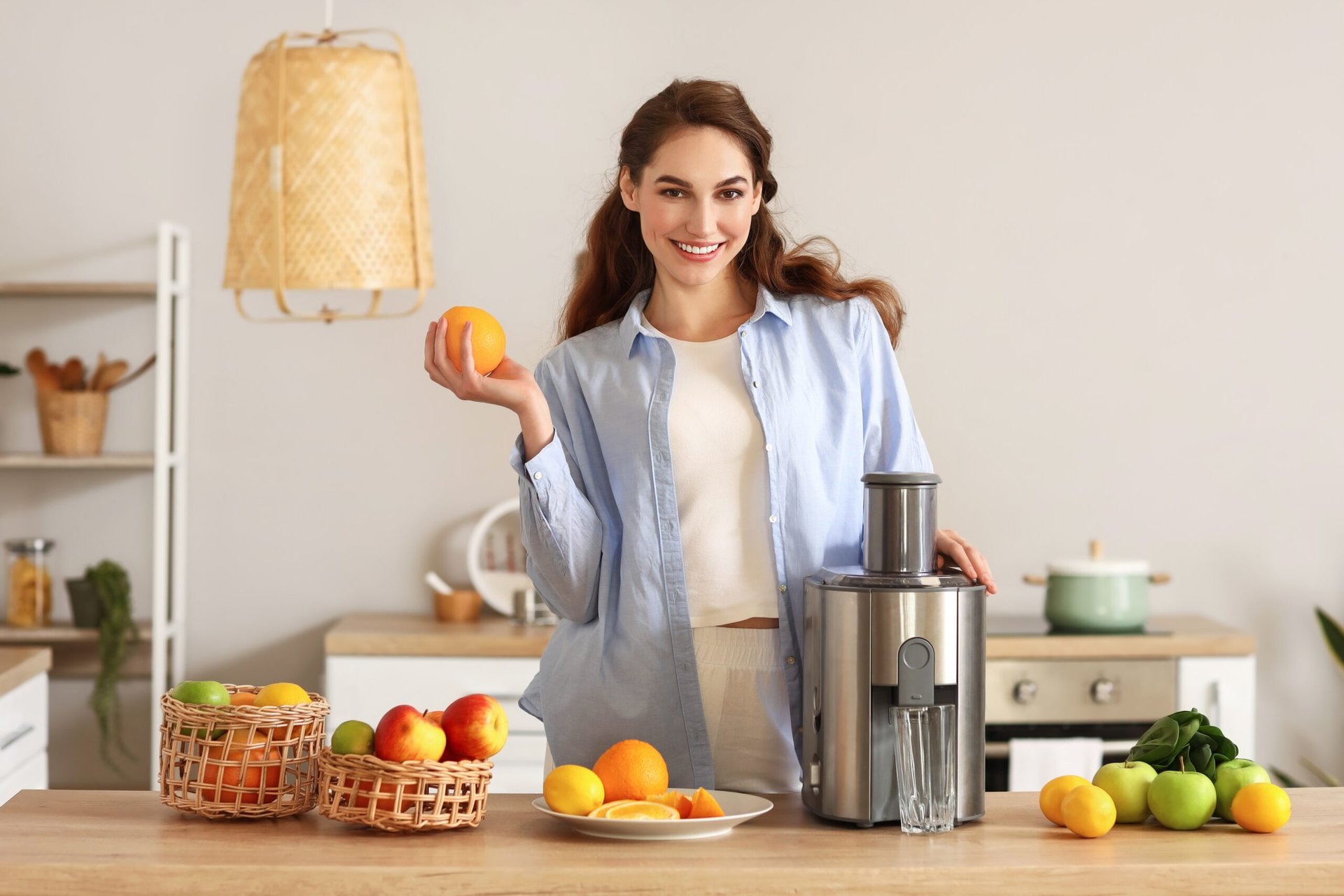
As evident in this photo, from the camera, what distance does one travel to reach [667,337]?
1790 mm

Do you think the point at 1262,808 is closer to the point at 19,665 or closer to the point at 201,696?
the point at 201,696

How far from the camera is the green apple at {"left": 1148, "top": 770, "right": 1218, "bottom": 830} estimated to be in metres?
1.35

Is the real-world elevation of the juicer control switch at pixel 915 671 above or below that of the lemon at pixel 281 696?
above

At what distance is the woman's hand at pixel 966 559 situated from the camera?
1.52 meters

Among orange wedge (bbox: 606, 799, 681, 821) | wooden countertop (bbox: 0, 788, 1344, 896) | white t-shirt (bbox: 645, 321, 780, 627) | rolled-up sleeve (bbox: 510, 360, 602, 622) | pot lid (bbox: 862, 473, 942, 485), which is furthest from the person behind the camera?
white t-shirt (bbox: 645, 321, 780, 627)

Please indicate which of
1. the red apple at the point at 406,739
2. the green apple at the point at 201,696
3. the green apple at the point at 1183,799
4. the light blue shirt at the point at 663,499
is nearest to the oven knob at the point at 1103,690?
the light blue shirt at the point at 663,499

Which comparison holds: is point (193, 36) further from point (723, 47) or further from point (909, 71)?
point (909, 71)

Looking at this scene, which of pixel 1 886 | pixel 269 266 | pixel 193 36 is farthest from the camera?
pixel 193 36

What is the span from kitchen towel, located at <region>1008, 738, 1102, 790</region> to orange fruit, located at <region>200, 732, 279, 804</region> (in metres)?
1.91

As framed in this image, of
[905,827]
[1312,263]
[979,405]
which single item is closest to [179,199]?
[979,405]

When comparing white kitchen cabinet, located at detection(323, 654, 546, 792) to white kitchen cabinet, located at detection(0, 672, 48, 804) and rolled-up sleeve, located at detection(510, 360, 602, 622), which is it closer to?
white kitchen cabinet, located at detection(0, 672, 48, 804)

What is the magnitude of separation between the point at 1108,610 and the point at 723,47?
1640 millimetres

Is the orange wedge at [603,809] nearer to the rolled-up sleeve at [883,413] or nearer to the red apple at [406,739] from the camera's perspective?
the red apple at [406,739]

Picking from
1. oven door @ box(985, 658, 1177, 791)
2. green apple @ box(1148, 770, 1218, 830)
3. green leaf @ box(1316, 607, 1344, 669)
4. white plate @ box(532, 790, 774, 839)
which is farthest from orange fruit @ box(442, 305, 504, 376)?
green leaf @ box(1316, 607, 1344, 669)
